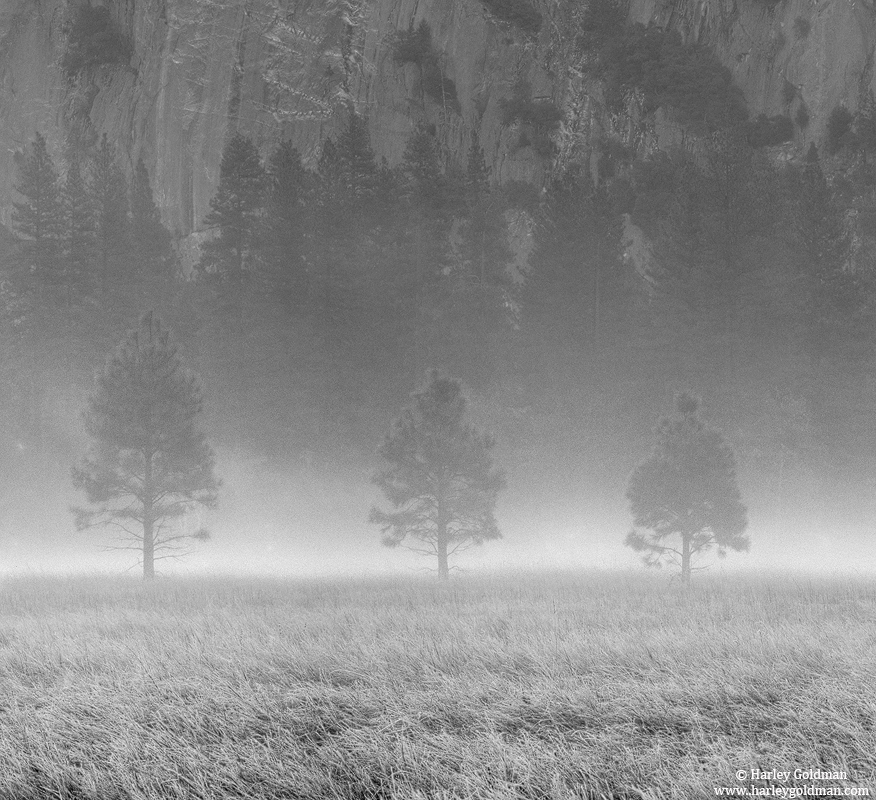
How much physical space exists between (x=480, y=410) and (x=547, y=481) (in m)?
7.05

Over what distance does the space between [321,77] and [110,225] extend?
108 feet

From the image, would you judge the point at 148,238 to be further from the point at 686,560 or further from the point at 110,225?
the point at 686,560

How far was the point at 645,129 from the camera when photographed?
10112 centimetres

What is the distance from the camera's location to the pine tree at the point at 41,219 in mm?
72938

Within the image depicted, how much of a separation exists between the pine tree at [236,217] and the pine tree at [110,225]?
20.0 ft

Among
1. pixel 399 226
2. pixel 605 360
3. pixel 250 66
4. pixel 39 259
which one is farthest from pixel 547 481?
pixel 250 66

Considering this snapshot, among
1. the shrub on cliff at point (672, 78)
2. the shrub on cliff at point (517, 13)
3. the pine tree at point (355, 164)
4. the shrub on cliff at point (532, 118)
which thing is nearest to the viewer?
the pine tree at point (355, 164)

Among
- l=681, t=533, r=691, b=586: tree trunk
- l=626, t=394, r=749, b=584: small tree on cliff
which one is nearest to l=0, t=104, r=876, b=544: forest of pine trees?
l=626, t=394, r=749, b=584: small tree on cliff

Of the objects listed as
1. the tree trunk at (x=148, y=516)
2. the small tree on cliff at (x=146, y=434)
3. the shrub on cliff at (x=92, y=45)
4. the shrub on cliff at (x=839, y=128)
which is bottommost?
the tree trunk at (x=148, y=516)

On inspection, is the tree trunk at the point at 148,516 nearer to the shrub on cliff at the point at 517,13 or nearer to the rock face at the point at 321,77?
the rock face at the point at 321,77

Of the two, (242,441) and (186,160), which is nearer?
(242,441)

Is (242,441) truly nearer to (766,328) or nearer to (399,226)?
(399,226)

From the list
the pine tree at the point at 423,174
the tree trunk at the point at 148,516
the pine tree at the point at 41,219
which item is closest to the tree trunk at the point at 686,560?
the tree trunk at the point at 148,516

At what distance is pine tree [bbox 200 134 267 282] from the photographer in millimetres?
76000
